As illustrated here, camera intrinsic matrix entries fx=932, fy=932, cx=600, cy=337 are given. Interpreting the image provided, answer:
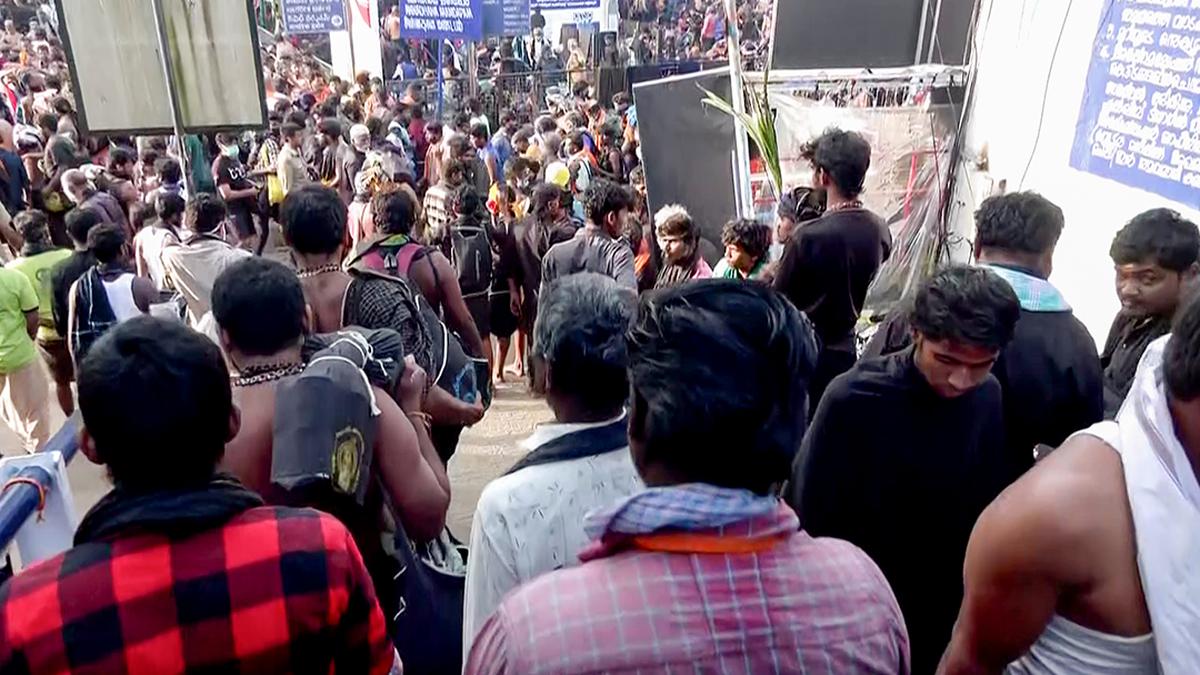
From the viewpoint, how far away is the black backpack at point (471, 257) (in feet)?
18.9

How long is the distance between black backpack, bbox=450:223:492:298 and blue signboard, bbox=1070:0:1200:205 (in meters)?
3.49

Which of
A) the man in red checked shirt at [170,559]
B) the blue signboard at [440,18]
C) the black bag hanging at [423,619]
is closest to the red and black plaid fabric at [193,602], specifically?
the man in red checked shirt at [170,559]

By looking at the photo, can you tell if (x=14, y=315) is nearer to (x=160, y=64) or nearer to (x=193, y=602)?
(x=160, y=64)

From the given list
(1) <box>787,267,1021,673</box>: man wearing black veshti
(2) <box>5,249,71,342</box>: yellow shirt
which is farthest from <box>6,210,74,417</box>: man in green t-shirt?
(1) <box>787,267,1021,673</box>: man wearing black veshti

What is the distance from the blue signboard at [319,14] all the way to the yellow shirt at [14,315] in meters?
9.14

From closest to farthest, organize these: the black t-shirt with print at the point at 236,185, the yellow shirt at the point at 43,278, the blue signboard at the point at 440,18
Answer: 1. the yellow shirt at the point at 43,278
2. the black t-shirt with print at the point at 236,185
3. the blue signboard at the point at 440,18

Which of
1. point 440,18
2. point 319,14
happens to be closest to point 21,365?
point 440,18

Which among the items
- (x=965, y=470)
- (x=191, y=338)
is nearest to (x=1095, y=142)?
(x=965, y=470)

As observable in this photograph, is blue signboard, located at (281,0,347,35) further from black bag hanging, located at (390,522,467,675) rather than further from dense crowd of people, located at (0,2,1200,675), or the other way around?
black bag hanging, located at (390,522,467,675)

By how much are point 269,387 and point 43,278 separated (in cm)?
376

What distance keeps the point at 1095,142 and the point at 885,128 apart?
1664mm

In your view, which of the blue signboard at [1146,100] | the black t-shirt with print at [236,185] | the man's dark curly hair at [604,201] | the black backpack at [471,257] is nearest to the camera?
the blue signboard at [1146,100]

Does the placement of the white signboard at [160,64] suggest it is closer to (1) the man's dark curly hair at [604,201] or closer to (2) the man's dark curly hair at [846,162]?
(1) the man's dark curly hair at [604,201]

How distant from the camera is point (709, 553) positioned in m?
1.18
